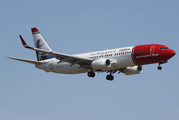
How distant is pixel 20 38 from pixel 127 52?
15.7m

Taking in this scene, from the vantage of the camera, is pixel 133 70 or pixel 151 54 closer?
pixel 151 54

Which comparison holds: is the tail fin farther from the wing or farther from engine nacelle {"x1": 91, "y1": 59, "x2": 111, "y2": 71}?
engine nacelle {"x1": 91, "y1": 59, "x2": 111, "y2": 71}

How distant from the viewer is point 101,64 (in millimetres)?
52031

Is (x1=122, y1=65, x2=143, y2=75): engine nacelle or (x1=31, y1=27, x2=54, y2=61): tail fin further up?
(x1=31, y1=27, x2=54, y2=61): tail fin

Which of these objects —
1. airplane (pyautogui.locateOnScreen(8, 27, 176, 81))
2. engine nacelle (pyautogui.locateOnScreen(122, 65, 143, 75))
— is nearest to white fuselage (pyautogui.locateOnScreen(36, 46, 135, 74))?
airplane (pyautogui.locateOnScreen(8, 27, 176, 81))

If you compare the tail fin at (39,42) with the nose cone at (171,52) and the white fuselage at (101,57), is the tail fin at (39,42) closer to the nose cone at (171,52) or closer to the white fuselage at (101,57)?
the white fuselage at (101,57)

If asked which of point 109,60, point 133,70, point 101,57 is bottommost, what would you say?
point 133,70

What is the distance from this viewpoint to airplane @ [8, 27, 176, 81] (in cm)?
5062

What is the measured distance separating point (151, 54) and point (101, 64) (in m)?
7.45

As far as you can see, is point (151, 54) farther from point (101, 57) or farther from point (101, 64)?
point (101, 57)

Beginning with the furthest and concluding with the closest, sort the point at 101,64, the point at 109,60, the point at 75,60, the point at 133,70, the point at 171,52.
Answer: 1. the point at 133,70
2. the point at 75,60
3. the point at 109,60
4. the point at 101,64
5. the point at 171,52

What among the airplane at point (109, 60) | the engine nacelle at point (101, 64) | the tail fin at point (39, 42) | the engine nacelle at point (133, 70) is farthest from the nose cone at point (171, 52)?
the tail fin at point (39, 42)

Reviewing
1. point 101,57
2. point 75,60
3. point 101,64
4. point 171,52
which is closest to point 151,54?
point 171,52

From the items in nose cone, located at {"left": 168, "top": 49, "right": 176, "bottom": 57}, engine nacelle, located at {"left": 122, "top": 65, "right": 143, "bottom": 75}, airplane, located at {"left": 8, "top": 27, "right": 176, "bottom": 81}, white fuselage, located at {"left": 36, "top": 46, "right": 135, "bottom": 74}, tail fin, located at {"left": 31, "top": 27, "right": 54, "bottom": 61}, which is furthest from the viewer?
tail fin, located at {"left": 31, "top": 27, "right": 54, "bottom": 61}
